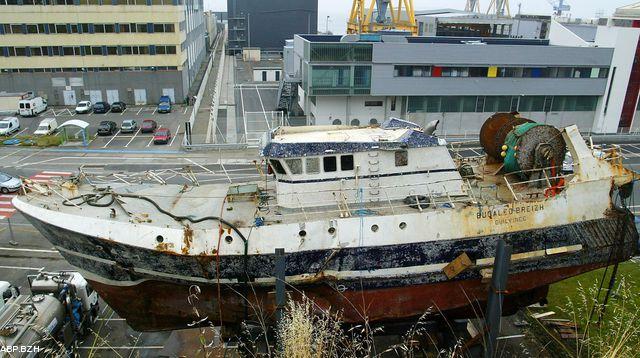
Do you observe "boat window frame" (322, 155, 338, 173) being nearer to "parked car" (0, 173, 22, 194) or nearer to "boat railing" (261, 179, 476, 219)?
"boat railing" (261, 179, 476, 219)

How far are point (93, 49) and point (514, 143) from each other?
137ft

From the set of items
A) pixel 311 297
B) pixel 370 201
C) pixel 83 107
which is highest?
pixel 370 201

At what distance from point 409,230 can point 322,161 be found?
3044 mm

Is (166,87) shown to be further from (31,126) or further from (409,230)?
(409,230)

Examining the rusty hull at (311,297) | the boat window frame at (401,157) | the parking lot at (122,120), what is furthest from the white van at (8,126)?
the boat window frame at (401,157)

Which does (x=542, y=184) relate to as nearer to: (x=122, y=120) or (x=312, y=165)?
(x=312, y=165)

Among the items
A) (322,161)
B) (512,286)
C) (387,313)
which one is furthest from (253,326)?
(512,286)

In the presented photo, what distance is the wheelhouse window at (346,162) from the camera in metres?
13.1

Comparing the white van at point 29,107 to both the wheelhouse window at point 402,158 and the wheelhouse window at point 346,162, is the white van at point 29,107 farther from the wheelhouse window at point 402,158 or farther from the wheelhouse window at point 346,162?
the wheelhouse window at point 402,158

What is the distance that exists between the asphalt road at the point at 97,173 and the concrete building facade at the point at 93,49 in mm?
14573

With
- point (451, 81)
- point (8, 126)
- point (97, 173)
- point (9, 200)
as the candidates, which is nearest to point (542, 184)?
point (451, 81)

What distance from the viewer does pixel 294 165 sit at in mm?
12914

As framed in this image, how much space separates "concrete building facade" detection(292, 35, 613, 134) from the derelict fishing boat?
20325mm

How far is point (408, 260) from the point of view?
12719mm
